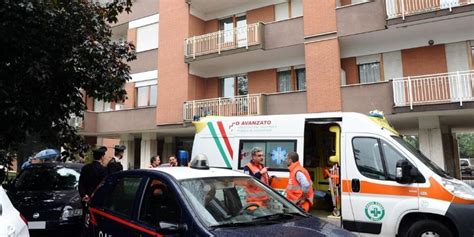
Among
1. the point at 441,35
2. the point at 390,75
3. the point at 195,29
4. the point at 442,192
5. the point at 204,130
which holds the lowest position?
the point at 442,192

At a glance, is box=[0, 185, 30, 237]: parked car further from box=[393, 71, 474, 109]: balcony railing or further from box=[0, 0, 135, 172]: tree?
box=[393, 71, 474, 109]: balcony railing

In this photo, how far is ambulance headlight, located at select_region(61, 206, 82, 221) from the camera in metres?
7.12

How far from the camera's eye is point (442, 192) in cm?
597

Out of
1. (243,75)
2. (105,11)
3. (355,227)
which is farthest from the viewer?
(243,75)

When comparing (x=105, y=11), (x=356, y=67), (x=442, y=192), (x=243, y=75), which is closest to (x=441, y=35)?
(x=356, y=67)

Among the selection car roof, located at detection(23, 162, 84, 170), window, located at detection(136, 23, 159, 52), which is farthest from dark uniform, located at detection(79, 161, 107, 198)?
window, located at detection(136, 23, 159, 52)

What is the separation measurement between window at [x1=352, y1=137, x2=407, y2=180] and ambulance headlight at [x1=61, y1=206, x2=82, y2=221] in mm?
5163

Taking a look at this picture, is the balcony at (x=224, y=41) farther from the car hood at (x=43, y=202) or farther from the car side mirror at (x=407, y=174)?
the car side mirror at (x=407, y=174)

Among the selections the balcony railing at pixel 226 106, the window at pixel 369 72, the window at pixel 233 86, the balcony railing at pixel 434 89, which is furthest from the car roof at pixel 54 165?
the window at pixel 369 72

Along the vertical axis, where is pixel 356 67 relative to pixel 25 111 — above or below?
above

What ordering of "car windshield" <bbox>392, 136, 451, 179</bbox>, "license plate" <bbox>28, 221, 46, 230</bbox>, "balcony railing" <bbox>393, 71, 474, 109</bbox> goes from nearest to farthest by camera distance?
1. "car windshield" <bbox>392, 136, 451, 179</bbox>
2. "license plate" <bbox>28, 221, 46, 230</bbox>
3. "balcony railing" <bbox>393, 71, 474, 109</bbox>

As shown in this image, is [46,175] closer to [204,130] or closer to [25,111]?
[25,111]

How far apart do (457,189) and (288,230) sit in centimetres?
394

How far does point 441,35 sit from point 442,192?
10.0 metres
